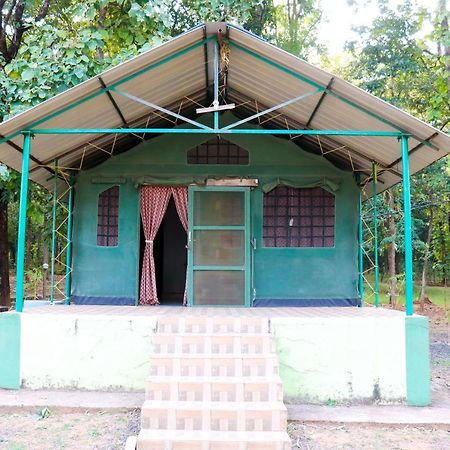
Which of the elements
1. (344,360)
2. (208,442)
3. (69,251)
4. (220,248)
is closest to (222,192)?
(220,248)

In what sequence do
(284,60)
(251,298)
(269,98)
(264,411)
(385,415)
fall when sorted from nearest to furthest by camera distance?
1. (264,411)
2. (385,415)
3. (284,60)
4. (269,98)
5. (251,298)

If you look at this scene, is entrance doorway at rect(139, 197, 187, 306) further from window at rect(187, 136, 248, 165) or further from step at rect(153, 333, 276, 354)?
step at rect(153, 333, 276, 354)

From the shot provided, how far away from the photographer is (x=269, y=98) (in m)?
6.50

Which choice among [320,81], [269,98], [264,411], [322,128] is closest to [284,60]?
[320,81]

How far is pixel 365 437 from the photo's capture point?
4102 mm

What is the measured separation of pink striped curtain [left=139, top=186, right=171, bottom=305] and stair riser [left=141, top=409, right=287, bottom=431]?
11.9 feet

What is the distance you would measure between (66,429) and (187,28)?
33.6 ft

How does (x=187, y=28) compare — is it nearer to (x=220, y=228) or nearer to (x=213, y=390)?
(x=220, y=228)

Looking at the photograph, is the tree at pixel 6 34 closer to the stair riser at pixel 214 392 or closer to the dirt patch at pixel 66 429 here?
the dirt patch at pixel 66 429

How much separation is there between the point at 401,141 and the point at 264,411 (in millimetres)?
3211

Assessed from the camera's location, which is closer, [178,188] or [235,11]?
[178,188]

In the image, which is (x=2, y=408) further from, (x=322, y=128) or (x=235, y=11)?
(x=235, y=11)

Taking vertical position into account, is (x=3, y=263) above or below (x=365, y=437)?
above

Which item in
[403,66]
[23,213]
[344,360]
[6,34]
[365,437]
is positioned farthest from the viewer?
[6,34]
